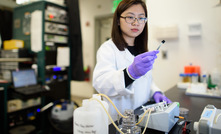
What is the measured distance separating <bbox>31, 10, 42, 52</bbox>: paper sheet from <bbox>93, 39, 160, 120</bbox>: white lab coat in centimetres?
171

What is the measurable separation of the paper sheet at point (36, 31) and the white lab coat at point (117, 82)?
1.71m

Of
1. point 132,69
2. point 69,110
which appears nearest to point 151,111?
point 132,69

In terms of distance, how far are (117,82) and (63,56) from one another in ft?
6.98

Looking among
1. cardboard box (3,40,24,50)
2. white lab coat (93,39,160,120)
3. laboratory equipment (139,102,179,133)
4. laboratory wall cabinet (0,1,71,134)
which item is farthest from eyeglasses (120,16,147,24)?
cardboard box (3,40,24,50)

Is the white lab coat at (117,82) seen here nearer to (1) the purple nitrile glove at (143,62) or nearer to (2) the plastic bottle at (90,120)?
(1) the purple nitrile glove at (143,62)

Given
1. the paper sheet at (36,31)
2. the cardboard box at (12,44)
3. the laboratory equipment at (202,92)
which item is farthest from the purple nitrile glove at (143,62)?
the cardboard box at (12,44)

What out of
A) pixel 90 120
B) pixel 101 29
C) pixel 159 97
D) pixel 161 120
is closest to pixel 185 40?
pixel 159 97

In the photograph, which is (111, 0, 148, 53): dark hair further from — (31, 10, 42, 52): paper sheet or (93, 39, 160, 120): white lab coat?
(31, 10, 42, 52): paper sheet

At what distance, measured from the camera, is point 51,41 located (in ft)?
8.30

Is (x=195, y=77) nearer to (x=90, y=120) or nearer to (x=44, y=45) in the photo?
(x=90, y=120)

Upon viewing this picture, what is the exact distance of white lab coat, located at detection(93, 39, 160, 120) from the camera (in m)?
0.83

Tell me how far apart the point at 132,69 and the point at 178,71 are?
146 cm

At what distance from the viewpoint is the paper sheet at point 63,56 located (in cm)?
266

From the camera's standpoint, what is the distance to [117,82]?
81 centimetres
